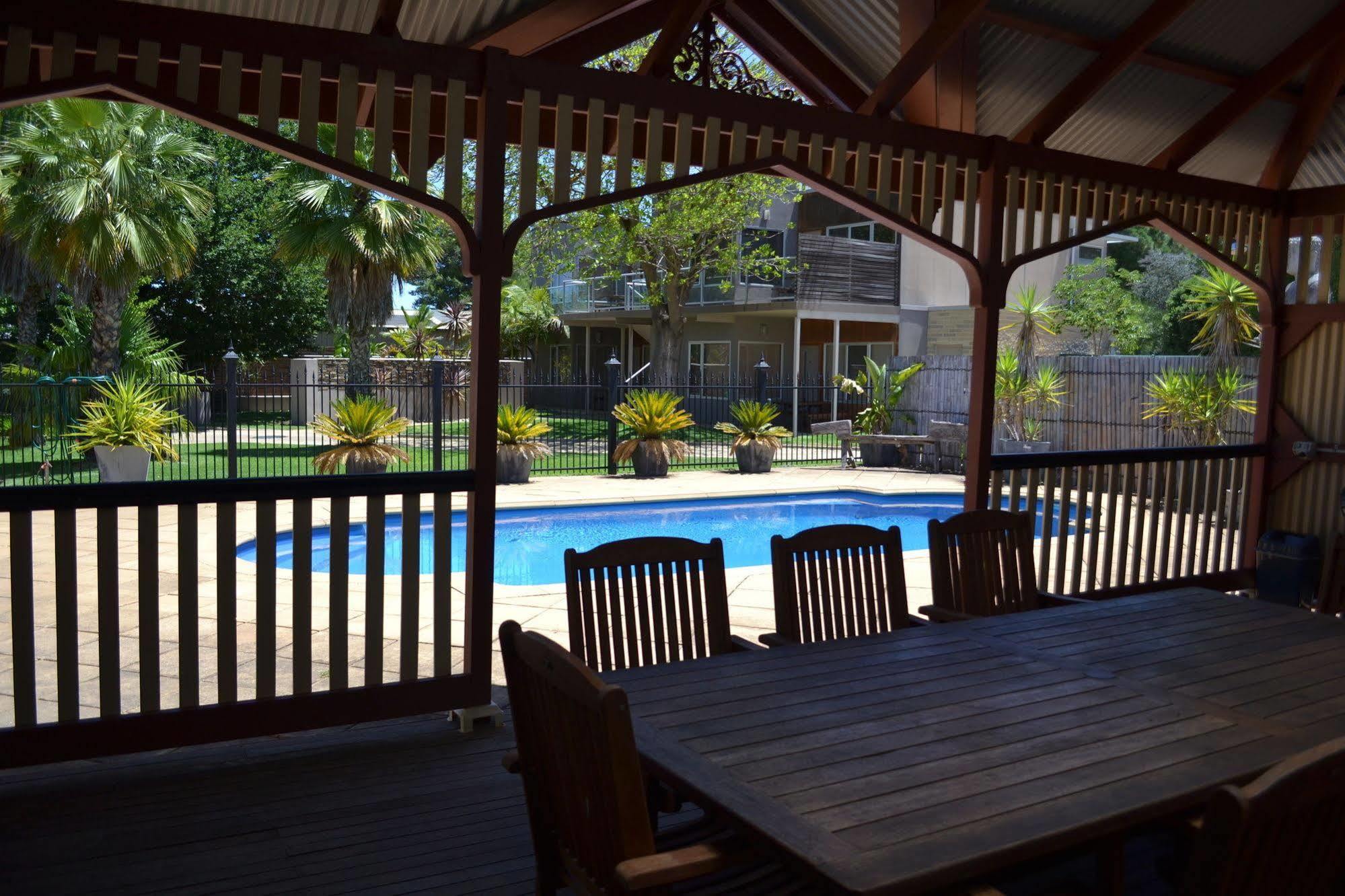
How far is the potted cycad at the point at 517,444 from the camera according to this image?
1341 centimetres

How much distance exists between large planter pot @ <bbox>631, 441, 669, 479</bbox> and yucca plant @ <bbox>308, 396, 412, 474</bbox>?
3.17 meters

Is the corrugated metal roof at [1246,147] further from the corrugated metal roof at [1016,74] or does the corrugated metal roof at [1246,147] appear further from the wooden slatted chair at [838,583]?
the wooden slatted chair at [838,583]

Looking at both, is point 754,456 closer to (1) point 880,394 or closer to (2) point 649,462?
(2) point 649,462

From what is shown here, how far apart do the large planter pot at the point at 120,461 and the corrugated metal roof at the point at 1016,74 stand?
32.9 ft

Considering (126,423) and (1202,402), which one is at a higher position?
(1202,402)

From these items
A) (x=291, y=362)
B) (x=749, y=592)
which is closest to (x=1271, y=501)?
(x=749, y=592)

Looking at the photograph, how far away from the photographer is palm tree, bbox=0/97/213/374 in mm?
14461

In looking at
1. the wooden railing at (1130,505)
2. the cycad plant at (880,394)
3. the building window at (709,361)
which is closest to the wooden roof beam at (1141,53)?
the wooden railing at (1130,505)

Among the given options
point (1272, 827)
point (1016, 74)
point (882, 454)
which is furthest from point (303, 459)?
point (1272, 827)

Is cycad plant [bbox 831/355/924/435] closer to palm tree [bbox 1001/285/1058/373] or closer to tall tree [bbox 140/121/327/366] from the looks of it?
palm tree [bbox 1001/285/1058/373]

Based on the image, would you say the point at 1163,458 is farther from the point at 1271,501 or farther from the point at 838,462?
the point at 838,462

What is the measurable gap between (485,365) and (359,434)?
8.86 m

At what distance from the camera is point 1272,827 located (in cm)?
155

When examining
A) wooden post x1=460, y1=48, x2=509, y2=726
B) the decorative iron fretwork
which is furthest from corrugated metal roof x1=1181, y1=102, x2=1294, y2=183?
wooden post x1=460, y1=48, x2=509, y2=726
